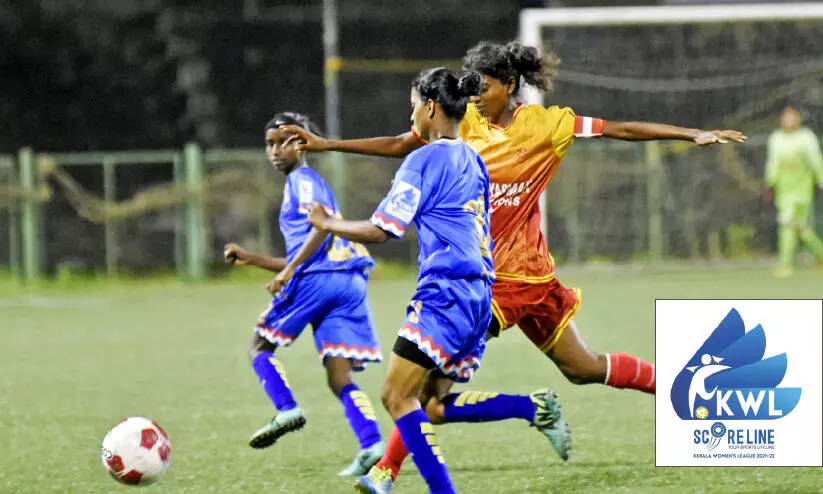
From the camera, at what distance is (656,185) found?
2077 cm

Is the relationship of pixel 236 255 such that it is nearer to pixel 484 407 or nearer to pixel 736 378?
pixel 484 407

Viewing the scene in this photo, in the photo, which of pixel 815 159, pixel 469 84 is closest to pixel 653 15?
pixel 815 159

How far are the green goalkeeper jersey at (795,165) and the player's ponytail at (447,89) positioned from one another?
13.0 m

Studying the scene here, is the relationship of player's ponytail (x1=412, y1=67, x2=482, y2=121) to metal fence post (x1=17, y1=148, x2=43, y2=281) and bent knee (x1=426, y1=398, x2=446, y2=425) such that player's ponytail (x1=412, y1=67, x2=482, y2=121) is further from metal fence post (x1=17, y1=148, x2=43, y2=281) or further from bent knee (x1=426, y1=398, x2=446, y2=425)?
metal fence post (x1=17, y1=148, x2=43, y2=281)

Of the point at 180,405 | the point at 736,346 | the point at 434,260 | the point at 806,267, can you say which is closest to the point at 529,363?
the point at 180,405

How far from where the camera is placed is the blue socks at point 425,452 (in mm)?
5410

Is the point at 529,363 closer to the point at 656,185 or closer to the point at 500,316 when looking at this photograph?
the point at 500,316

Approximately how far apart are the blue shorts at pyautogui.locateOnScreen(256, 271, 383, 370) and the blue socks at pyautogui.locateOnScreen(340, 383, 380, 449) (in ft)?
0.89

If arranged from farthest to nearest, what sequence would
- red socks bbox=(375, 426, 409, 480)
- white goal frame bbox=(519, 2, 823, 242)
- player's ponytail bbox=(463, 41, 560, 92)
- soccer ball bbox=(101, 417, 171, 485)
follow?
white goal frame bbox=(519, 2, 823, 242), player's ponytail bbox=(463, 41, 560, 92), soccer ball bbox=(101, 417, 171, 485), red socks bbox=(375, 426, 409, 480)

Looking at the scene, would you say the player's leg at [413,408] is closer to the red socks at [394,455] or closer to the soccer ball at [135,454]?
the red socks at [394,455]

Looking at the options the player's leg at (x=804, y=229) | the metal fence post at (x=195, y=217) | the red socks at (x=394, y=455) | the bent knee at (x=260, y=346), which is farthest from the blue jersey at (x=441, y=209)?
the metal fence post at (x=195, y=217)

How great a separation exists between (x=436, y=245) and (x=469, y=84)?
0.61 m

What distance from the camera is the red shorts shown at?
6418mm

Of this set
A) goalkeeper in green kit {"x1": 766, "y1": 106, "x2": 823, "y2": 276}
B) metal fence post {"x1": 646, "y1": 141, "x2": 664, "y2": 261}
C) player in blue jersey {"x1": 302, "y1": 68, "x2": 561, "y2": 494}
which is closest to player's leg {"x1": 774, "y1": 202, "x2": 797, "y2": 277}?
goalkeeper in green kit {"x1": 766, "y1": 106, "x2": 823, "y2": 276}
